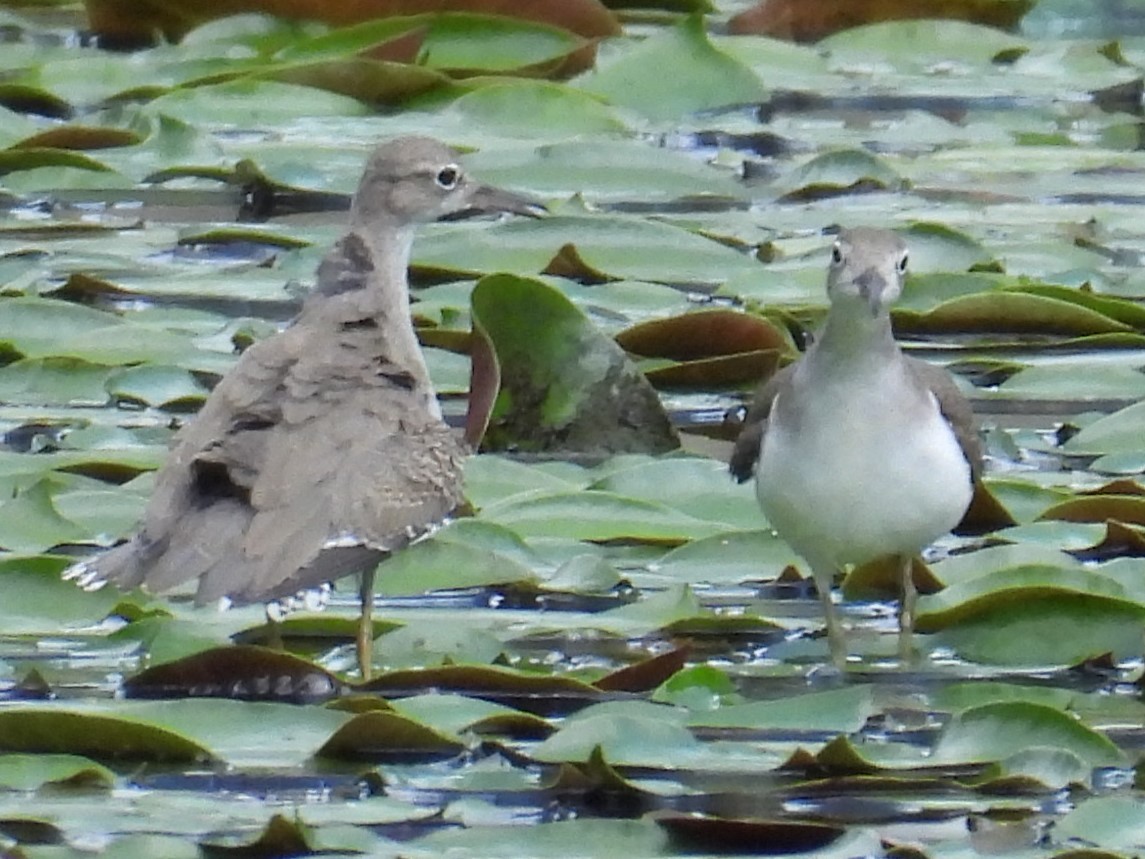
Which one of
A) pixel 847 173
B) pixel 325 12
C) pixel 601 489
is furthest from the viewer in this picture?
pixel 325 12

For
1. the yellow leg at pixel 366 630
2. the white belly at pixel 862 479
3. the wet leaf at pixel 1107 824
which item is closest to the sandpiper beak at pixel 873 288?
the white belly at pixel 862 479

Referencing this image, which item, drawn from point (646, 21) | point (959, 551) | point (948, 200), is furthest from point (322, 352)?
point (646, 21)

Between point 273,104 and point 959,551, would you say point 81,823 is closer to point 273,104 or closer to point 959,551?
point 959,551

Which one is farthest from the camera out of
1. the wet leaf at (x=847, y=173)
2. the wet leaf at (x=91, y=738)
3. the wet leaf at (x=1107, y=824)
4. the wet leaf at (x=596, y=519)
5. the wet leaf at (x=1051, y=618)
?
the wet leaf at (x=847, y=173)

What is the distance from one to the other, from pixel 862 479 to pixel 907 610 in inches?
11.4

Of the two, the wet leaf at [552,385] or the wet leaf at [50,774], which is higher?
the wet leaf at [552,385]

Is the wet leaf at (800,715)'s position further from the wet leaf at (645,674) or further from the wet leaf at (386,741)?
the wet leaf at (386,741)

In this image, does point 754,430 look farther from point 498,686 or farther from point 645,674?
point 498,686

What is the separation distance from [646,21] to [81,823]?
359 inches

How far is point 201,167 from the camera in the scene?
384 inches

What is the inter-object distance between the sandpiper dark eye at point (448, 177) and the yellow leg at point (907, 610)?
192 centimetres

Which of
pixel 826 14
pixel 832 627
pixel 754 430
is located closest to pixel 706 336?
pixel 754 430

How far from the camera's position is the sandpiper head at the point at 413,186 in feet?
24.5

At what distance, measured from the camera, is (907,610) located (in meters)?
6.14
